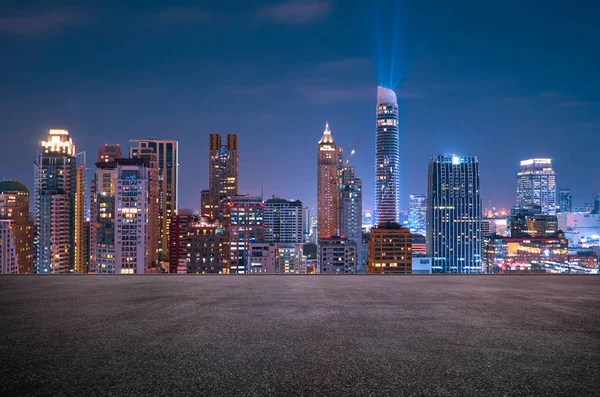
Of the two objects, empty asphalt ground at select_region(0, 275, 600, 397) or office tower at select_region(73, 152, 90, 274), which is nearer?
empty asphalt ground at select_region(0, 275, 600, 397)

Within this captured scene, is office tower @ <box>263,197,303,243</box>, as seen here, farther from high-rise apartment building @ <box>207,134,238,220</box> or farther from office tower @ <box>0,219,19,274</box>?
office tower @ <box>0,219,19,274</box>

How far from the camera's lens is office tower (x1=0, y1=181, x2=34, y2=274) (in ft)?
254

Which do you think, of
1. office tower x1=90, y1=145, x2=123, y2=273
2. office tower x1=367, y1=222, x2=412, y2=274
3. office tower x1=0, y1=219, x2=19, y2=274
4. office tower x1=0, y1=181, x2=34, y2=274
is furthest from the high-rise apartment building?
office tower x1=0, y1=219, x2=19, y2=274

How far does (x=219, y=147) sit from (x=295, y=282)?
182 meters

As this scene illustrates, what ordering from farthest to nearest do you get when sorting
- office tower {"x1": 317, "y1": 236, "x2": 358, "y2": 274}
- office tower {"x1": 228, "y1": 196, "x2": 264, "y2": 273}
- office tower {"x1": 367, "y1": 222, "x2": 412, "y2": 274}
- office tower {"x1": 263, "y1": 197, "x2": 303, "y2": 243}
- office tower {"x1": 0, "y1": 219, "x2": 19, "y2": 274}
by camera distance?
office tower {"x1": 263, "y1": 197, "x2": 303, "y2": 243} → office tower {"x1": 228, "y1": 196, "x2": 264, "y2": 273} → office tower {"x1": 317, "y1": 236, "x2": 358, "y2": 274} → office tower {"x1": 367, "y1": 222, "x2": 412, "y2": 274} → office tower {"x1": 0, "y1": 219, "x2": 19, "y2": 274}

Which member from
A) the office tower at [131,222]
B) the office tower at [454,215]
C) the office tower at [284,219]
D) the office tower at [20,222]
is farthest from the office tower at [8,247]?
the office tower at [454,215]

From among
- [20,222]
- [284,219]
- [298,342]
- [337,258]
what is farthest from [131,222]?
[298,342]

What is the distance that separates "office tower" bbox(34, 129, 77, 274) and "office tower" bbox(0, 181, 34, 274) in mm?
13403

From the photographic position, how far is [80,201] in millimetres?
123812

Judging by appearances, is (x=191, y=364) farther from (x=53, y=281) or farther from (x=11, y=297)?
(x=53, y=281)

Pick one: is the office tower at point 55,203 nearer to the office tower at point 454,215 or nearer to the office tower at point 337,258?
the office tower at point 337,258

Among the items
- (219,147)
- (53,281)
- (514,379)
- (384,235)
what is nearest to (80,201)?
(219,147)

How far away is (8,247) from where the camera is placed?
72312mm

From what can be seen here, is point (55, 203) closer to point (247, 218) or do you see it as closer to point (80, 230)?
point (80, 230)
